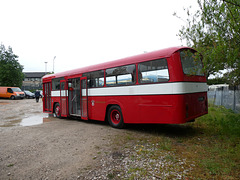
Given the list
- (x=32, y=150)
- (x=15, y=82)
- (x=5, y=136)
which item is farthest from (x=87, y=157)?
(x=15, y=82)

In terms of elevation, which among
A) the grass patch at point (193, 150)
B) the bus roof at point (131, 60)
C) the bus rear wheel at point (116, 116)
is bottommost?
the grass patch at point (193, 150)

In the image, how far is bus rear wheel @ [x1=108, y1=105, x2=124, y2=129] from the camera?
731cm

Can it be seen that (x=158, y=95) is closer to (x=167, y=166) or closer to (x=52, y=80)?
(x=167, y=166)

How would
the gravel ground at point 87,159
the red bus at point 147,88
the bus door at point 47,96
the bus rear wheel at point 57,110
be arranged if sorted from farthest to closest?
the bus door at point 47,96 → the bus rear wheel at point 57,110 → the red bus at point 147,88 → the gravel ground at point 87,159

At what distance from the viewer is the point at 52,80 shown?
38.3 feet

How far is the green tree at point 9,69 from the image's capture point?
39.1 m

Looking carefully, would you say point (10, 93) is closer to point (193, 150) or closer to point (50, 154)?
point (50, 154)

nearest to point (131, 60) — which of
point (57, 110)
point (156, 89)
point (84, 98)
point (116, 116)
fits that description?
point (156, 89)

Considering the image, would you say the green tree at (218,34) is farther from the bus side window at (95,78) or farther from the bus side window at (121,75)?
the bus side window at (95,78)

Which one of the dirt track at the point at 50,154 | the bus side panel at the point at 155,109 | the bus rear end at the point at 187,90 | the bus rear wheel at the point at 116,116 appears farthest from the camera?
the bus rear wheel at the point at 116,116

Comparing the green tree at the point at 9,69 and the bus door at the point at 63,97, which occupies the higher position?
the green tree at the point at 9,69

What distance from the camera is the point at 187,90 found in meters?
5.58

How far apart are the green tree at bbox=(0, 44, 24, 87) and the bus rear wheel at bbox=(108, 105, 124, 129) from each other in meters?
40.2

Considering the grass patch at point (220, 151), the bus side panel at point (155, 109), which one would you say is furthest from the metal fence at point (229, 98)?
the bus side panel at point (155, 109)
